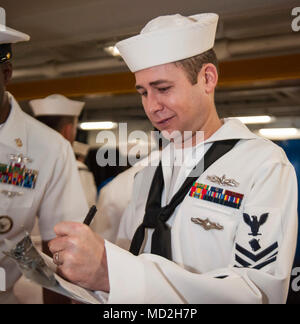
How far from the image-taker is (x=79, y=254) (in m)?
0.59

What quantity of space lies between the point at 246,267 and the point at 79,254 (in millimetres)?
313

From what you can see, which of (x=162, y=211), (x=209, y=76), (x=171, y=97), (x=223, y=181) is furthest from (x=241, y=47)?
(x=162, y=211)

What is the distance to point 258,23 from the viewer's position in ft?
2.75

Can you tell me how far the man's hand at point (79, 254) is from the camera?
0.59m

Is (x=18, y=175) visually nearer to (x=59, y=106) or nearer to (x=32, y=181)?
(x=32, y=181)

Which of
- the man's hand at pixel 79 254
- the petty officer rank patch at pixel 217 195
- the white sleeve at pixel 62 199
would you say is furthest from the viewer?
the white sleeve at pixel 62 199

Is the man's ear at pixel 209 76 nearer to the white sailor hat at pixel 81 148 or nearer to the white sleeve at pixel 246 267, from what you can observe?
the white sleeve at pixel 246 267

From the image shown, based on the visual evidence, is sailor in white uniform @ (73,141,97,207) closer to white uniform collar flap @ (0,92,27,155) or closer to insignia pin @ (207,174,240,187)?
white uniform collar flap @ (0,92,27,155)

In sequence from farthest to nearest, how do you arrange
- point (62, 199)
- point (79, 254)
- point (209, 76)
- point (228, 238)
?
point (62, 199) → point (209, 76) → point (228, 238) → point (79, 254)

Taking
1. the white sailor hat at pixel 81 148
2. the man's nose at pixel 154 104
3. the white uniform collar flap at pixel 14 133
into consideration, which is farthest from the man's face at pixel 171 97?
the white uniform collar flap at pixel 14 133

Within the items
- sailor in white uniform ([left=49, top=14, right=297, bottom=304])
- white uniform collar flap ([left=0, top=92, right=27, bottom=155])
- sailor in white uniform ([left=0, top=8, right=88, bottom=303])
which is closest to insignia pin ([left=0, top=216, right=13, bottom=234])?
sailor in white uniform ([left=0, top=8, right=88, bottom=303])

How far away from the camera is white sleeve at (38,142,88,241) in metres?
0.95
